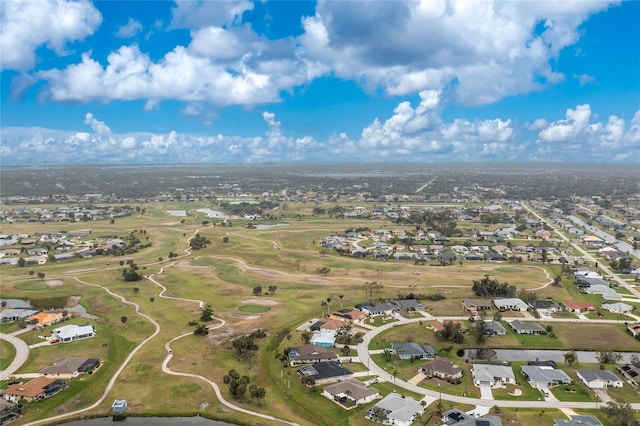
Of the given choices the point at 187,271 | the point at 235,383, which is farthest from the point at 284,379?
the point at 187,271

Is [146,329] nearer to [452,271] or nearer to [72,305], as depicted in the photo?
[72,305]

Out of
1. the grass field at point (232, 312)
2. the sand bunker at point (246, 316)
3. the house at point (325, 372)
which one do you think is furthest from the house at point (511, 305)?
the sand bunker at point (246, 316)

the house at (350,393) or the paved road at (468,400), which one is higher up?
the house at (350,393)

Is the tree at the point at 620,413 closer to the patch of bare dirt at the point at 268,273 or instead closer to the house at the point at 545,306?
the house at the point at 545,306

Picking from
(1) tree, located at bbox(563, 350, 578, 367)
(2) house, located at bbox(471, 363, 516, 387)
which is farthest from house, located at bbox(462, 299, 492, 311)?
(2) house, located at bbox(471, 363, 516, 387)

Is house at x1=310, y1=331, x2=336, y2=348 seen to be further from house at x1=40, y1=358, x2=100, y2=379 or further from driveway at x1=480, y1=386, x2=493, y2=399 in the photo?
house at x1=40, y1=358, x2=100, y2=379

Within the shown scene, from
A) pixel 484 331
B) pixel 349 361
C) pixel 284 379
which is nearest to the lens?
pixel 284 379
